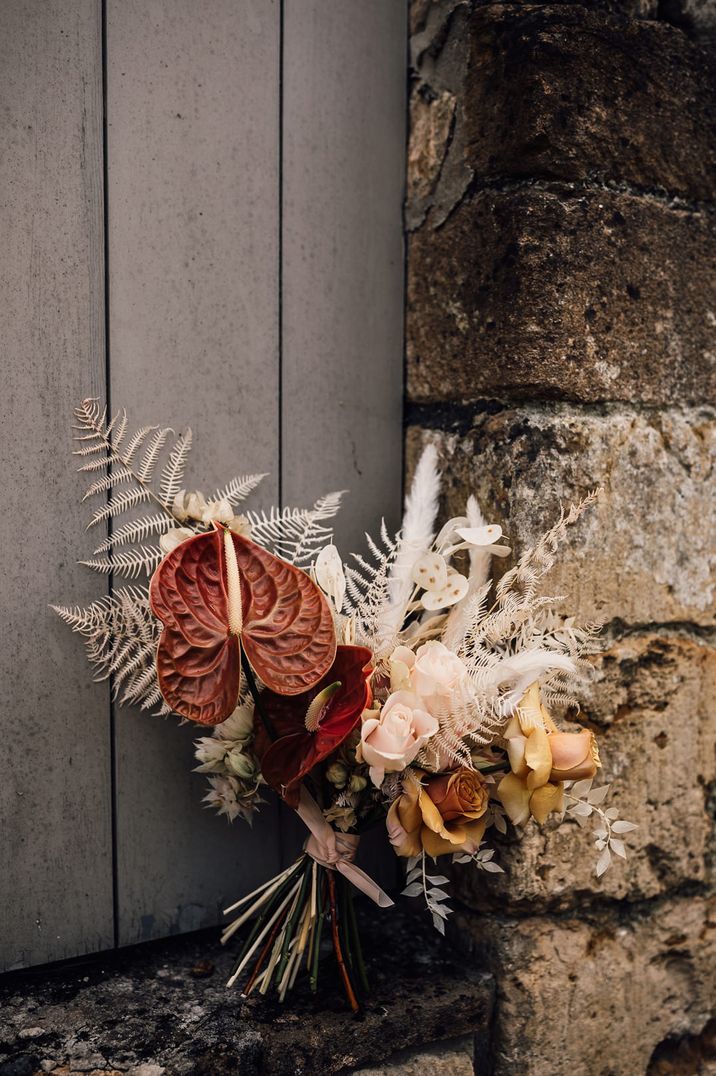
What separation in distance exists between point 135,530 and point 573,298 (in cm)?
66

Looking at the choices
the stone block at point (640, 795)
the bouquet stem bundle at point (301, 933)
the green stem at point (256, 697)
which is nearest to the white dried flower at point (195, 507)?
the green stem at point (256, 697)

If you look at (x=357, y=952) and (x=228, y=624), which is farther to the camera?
(x=357, y=952)

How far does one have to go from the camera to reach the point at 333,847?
1125 millimetres

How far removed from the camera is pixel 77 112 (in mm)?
1166

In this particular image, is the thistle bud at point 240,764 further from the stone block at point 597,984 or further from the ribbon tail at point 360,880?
the stone block at point 597,984

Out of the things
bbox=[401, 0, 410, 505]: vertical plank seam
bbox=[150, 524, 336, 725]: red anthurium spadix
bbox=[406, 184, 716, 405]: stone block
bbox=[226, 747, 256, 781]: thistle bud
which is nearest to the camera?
bbox=[150, 524, 336, 725]: red anthurium spadix

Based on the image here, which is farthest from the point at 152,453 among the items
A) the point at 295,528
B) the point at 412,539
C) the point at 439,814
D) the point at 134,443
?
the point at 439,814

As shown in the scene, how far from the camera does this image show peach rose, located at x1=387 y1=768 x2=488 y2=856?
1.02 meters

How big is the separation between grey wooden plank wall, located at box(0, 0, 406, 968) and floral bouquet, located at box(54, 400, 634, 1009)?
0.06 metres

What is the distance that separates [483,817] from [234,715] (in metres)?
0.32

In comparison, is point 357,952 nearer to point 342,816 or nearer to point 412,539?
point 342,816

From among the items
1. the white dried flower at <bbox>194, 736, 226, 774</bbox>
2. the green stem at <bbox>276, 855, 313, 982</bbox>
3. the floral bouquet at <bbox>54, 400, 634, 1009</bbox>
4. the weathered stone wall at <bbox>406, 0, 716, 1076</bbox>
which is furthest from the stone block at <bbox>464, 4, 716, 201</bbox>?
the green stem at <bbox>276, 855, 313, 982</bbox>

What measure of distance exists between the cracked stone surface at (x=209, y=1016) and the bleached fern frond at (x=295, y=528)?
55cm

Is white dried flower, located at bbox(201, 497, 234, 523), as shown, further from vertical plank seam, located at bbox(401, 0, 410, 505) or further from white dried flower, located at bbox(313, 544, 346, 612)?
vertical plank seam, located at bbox(401, 0, 410, 505)
